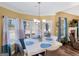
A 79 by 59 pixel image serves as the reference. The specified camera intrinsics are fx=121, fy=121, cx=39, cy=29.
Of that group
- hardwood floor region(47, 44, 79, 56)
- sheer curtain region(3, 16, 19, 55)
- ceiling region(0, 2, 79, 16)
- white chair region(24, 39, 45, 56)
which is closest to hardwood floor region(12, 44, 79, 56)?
hardwood floor region(47, 44, 79, 56)

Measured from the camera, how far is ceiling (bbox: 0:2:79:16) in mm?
2033

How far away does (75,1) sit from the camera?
2041 millimetres

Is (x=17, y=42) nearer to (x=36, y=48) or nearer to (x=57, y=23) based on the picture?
(x=36, y=48)

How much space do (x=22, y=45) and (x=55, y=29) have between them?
0.62 metres

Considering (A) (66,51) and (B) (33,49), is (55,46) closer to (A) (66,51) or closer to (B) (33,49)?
(A) (66,51)

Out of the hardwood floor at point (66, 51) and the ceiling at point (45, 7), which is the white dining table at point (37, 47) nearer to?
the hardwood floor at point (66, 51)

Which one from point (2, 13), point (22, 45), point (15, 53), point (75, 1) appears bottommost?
point (15, 53)

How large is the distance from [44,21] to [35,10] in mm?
243

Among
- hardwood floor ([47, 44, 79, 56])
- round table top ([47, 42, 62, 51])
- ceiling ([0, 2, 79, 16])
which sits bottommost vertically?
hardwood floor ([47, 44, 79, 56])

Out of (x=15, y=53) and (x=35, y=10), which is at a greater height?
(x=35, y=10)

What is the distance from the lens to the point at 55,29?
2053 mm

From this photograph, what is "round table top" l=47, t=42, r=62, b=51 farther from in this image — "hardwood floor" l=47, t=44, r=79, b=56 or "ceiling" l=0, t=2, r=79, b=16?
"ceiling" l=0, t=2, r=79, b=16

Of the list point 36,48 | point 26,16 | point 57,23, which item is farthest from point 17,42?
point 57,23

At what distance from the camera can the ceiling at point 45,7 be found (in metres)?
2.03
